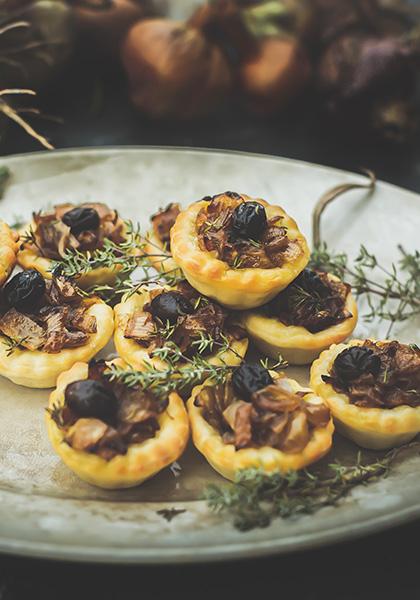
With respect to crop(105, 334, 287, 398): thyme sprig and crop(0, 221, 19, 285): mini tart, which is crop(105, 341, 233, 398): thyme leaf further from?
crop(0, 221, 19, 285): mini tart

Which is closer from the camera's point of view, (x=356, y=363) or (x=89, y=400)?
(x=89, y=400)

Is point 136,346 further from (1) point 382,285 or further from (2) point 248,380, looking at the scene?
(1) point 382,285

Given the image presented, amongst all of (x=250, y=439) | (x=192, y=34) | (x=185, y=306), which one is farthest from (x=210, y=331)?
(x=192, y=34)

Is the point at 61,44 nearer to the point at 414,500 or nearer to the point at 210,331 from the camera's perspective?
the point at 210,331

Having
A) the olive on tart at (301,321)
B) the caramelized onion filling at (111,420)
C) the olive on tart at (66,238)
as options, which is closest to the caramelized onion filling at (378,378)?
the olive on tart at (301,321)

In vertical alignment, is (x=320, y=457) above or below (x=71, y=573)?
above

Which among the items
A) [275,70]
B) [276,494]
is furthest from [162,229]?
[275,70]

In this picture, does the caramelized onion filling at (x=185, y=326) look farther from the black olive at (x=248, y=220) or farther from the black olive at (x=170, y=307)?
the black olive at (x=248, y=220)
